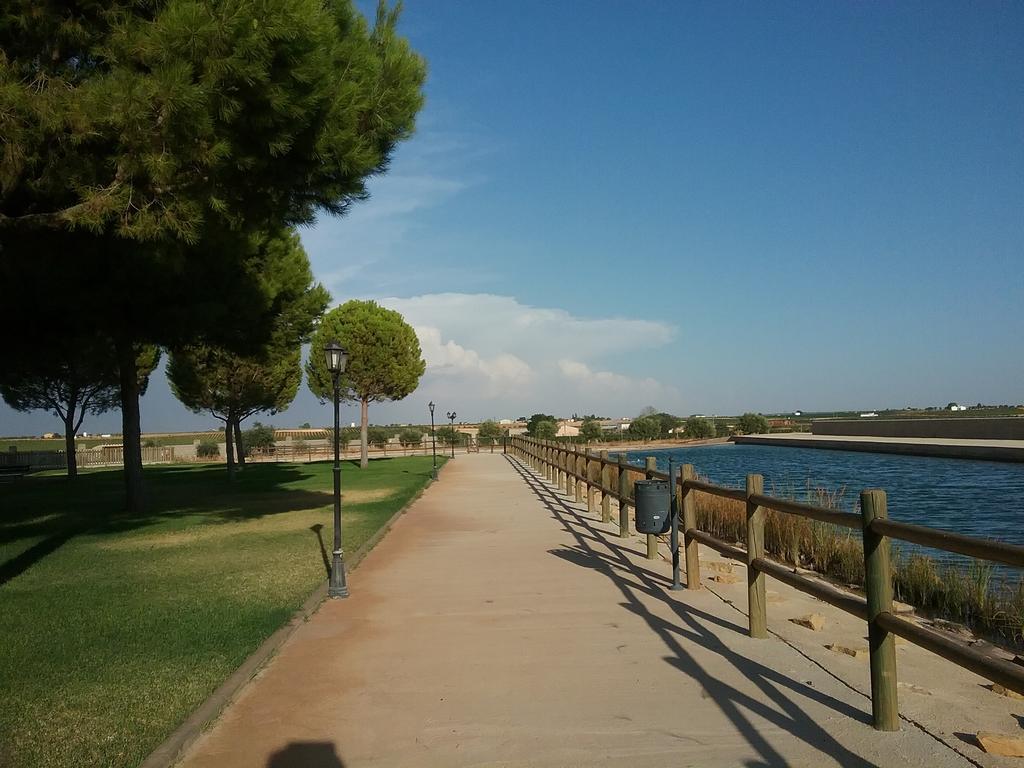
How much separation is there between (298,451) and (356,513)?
158ft

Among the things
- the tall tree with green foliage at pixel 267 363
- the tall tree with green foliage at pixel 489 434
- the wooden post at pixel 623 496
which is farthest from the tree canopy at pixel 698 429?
the wooden post at pixel 623 496

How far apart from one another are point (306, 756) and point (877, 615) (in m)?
3.33

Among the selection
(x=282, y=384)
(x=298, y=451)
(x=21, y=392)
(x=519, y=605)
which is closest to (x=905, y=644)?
(x=519, y=605)

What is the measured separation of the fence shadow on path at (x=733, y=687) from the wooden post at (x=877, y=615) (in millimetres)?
155

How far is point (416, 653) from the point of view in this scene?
22.0ft

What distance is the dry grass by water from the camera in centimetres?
816

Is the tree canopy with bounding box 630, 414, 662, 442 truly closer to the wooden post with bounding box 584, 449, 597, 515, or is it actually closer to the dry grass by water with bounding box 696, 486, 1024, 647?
the wooden post with bounding box 584, 449, 597, 515

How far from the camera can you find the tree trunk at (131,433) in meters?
18.5

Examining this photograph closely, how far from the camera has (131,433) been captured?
18.6 metres

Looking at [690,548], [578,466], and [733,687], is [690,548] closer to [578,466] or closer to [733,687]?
[733,687]

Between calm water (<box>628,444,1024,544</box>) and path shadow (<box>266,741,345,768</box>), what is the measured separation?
5.08 meters

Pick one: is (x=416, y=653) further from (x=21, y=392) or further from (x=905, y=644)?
(x=21, y=392)

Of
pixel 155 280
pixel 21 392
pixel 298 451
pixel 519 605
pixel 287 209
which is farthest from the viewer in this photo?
pixel 298 451

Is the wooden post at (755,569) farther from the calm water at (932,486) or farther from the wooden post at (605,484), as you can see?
the wooden post at (605,484)
